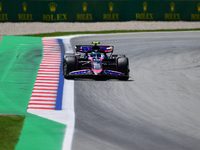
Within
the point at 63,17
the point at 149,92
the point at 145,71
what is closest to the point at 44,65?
the point at 145,71

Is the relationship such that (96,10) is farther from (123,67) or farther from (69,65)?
(69,65)

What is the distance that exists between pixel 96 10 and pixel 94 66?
19.4 meters

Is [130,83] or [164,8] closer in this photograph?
[130,83]

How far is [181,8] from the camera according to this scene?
3231cm

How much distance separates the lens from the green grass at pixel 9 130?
26.1ft

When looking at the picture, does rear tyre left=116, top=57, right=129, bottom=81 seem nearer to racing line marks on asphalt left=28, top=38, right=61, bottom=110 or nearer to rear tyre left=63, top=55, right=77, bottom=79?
rear tyre left=63, top=55, right=77, bottom=79

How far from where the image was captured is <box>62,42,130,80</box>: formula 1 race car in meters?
12.4

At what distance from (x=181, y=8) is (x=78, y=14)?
9493mm

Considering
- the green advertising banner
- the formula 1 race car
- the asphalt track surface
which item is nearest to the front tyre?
the formula 1 race car

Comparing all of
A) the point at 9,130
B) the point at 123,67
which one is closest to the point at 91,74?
the point at 123,67

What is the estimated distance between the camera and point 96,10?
31.2m

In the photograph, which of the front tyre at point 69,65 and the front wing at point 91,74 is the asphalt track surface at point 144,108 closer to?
the front wing at point 91,74

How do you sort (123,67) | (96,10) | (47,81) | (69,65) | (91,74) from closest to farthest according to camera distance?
1. (91,74)
2. (69,65)
3. (123,67)
4. (47,81)
5. (96,10)

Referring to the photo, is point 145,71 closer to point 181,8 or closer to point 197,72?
point 197,72
